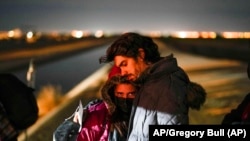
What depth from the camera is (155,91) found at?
6.08ft

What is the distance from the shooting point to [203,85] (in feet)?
7.47

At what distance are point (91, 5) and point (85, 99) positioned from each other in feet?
1.83

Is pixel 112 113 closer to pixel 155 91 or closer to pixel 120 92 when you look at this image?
pixel 120 92

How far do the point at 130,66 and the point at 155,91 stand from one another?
27 cm

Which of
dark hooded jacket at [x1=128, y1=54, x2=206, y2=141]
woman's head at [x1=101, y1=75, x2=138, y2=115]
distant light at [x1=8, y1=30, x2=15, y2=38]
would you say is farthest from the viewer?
distant light at [x1=8, y1=30, x2=15, y2=38]

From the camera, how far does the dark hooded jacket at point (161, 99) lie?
181cm

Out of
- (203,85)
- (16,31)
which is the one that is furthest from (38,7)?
(203,85)

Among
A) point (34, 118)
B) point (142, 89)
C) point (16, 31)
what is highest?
point (16, 31)

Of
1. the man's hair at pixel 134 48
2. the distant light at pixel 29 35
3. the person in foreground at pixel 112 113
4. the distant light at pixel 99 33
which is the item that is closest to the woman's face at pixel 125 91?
the person in foreground at pixel 112 113

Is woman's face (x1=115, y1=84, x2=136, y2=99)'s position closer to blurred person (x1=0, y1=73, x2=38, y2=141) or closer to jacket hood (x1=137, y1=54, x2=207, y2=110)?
jacket hood (x1=137, y1=54, x2=207, y2=110)

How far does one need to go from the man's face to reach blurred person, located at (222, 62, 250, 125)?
556 millimetres

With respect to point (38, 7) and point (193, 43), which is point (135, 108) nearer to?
point (193, 43)

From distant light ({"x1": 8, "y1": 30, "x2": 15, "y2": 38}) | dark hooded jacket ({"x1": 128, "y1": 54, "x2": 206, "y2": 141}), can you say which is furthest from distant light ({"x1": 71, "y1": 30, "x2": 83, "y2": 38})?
dark hooded jacket ({"x1": 128, "y1": 54, "x2": 206, "y2": 141})

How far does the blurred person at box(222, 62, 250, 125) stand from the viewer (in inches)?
78.9
